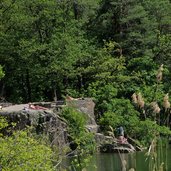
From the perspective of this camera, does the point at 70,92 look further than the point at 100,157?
Yes

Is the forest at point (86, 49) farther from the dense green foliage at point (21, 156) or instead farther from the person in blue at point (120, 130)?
the dense green foliage at point (21, 156)

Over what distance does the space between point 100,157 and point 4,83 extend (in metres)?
16.2

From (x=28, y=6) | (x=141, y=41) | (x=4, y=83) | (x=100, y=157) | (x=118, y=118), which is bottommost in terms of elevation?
(x=100, y=157)

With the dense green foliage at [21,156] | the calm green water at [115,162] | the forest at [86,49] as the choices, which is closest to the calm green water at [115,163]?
the calm green water at [115,162]

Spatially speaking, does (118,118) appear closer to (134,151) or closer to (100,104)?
(100,104)

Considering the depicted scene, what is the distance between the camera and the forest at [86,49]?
34.5 metres

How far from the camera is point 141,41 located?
3628 cm

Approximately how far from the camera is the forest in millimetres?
34500

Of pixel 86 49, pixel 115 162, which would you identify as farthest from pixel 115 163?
pixel 86 49

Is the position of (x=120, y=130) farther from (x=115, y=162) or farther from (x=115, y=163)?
(x=115, y=163)

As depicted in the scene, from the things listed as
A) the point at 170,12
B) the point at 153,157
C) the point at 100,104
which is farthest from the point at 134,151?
the point at 153,157

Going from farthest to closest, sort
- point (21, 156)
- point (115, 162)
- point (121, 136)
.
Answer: point (121, 136)
point (115, 162)
point (21, 156)

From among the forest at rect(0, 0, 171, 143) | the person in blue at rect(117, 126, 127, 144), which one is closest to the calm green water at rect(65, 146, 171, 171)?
Result: the person in blue at rect(117, 126, 127, 144)

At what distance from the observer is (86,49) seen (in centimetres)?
3697
